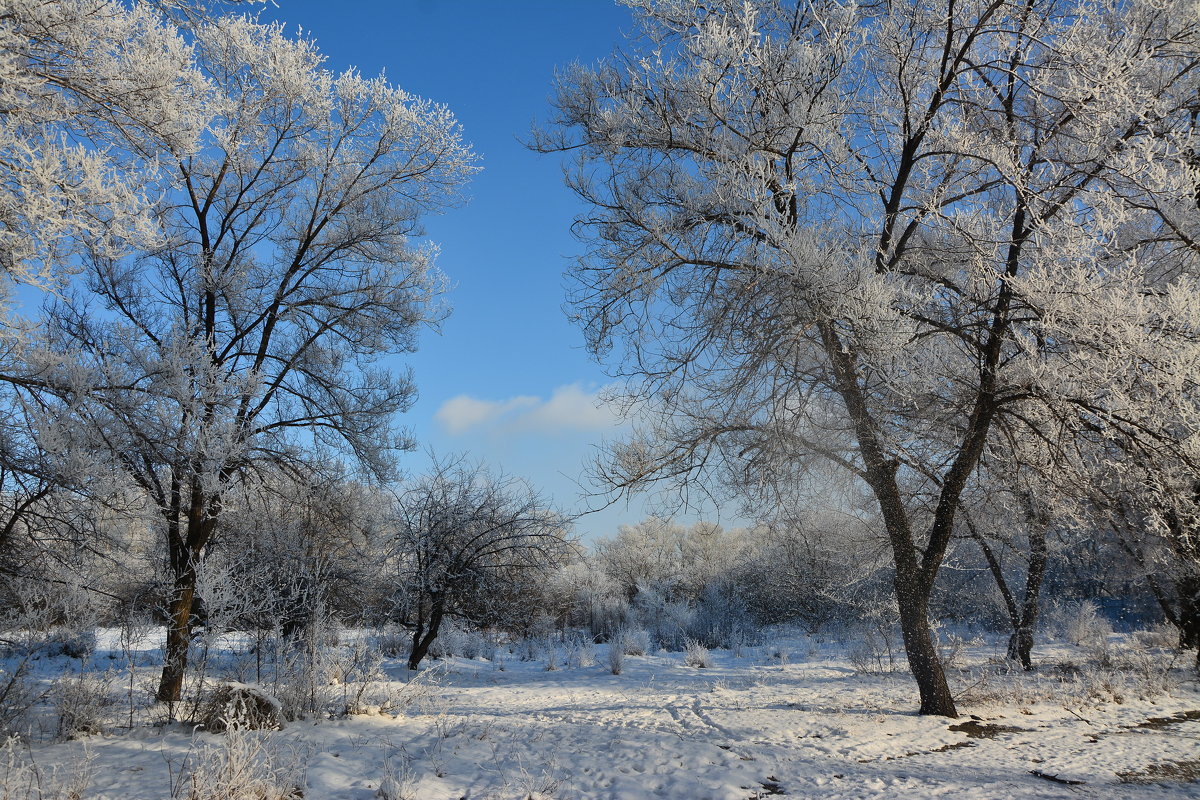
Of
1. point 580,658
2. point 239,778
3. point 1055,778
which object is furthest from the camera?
point 580,658

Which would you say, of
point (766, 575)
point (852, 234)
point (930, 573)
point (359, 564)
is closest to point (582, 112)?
point (852, 234)

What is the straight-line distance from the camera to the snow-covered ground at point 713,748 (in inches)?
189

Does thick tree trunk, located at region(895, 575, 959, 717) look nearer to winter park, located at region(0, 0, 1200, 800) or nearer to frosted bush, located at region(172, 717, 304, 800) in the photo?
winter park, located at region(0, 0, 1200, 800)

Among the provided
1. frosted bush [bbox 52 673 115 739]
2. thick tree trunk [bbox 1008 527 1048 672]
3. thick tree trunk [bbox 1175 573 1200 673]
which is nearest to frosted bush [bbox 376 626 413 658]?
frosted bush [bbox 52 673 115 739]

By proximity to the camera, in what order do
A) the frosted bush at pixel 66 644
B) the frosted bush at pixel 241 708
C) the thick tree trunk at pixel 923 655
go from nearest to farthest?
the frosted bush at pixel 241 708 → the thick tree trunk at pixel 923 655 → the frosted bush at pixel 66 644

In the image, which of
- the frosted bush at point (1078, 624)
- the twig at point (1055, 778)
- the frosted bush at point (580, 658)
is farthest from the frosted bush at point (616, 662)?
the frosted bush at point (1078, 624)

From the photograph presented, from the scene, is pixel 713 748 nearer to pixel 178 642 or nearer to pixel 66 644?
pixel 178 642

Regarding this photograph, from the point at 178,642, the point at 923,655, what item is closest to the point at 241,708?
the point at 178,642

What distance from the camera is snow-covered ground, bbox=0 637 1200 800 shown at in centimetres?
481

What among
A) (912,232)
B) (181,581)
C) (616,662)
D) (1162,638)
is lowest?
(616,662)

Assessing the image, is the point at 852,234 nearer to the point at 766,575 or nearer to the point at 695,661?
Result: the point at 695,661

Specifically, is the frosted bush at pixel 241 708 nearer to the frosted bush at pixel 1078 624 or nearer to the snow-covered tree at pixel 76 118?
the snow-covered tree at pixel 76 118

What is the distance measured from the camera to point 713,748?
19.7 feet

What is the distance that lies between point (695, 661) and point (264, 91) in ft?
42.4
